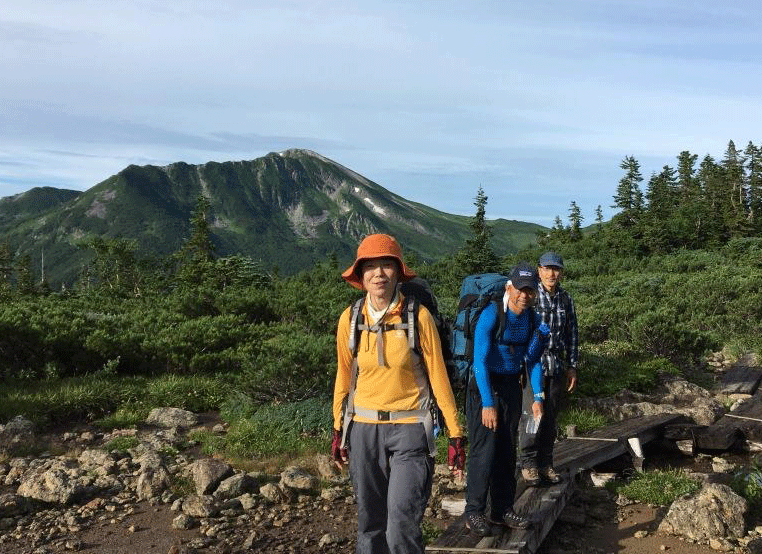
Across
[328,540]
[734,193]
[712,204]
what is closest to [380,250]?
[328,540]

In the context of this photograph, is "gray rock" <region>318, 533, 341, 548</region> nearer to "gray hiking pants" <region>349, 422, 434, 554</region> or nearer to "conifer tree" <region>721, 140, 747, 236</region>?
"gray hiking pants" <region>349, 422, 434, 554</region>

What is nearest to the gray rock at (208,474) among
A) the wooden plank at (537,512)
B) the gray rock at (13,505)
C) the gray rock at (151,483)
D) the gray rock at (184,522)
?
the gray rock at (151,483)

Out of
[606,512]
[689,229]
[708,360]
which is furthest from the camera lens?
[689,229]

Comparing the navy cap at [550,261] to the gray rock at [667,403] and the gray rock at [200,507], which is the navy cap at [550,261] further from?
the gray rock at [667,403]

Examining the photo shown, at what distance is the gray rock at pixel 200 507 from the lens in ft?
18.8

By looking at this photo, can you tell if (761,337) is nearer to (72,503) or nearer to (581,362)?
(581,362)

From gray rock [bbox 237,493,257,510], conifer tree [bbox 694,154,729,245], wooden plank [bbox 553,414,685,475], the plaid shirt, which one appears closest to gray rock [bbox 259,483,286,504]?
gray rock [bbox 237,493,257,510]

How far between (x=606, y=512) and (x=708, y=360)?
9294 mm

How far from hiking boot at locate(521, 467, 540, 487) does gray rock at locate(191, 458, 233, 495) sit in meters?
→ 2.85

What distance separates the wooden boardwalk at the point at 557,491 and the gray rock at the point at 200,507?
2.14 m

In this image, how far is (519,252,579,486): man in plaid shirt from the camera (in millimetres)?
5680

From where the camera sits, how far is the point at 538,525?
491cm

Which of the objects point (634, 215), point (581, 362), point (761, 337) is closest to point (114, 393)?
point (581, 362)

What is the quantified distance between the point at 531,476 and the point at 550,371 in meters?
0.91
